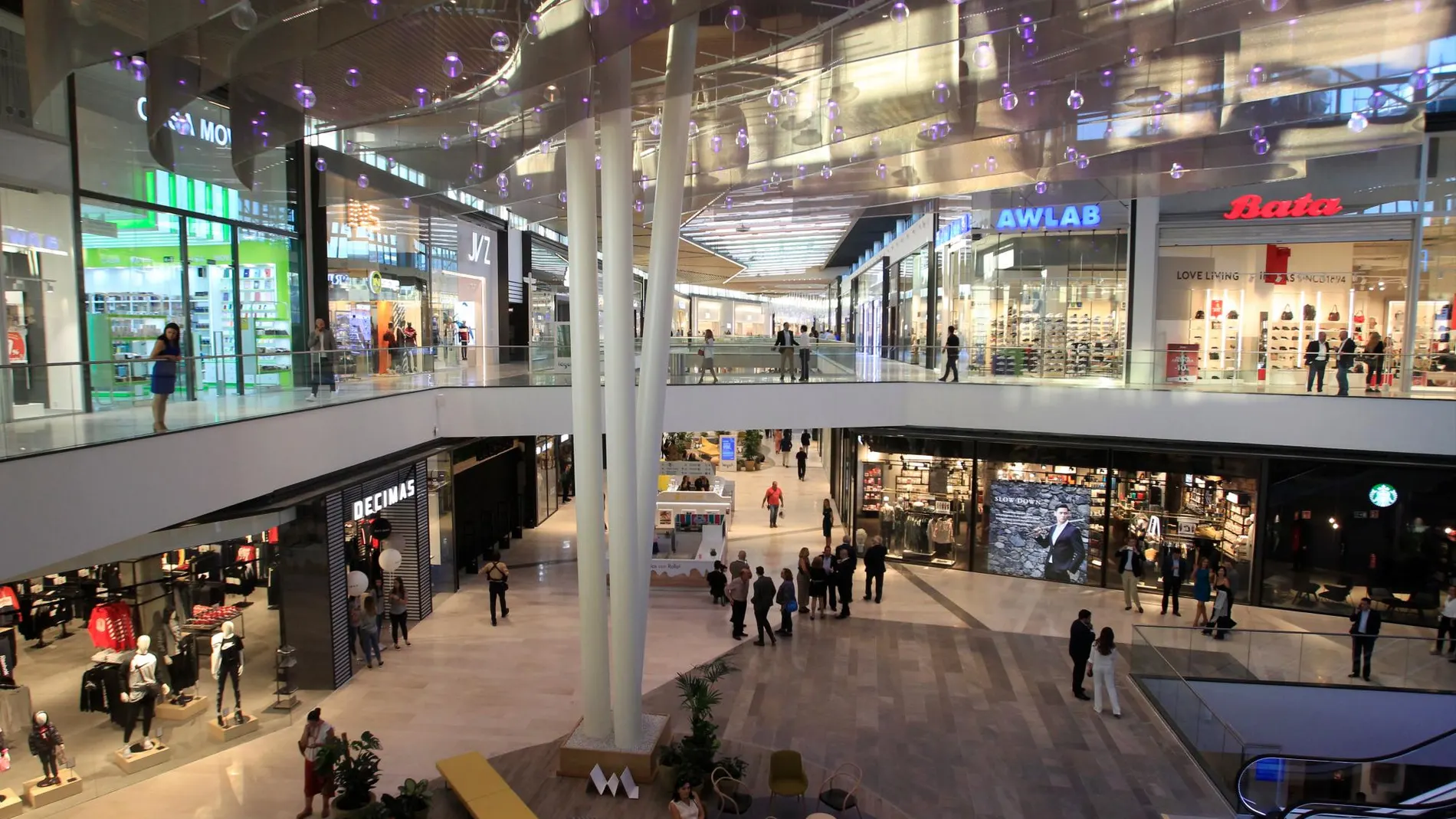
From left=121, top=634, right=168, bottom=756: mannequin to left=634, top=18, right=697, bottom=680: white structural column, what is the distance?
5700 millimetres

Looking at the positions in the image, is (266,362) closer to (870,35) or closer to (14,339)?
(14,339)

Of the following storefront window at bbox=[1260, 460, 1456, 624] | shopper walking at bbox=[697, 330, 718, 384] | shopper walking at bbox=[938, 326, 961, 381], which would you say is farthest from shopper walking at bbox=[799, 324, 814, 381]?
storefront window at bbox=[1260, 460, 1456, 624]

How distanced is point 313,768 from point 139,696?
112 inches

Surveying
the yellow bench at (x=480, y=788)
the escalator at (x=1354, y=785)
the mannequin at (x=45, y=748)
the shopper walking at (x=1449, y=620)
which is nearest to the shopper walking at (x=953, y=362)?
the shopper walking at (x=1449, y=620)

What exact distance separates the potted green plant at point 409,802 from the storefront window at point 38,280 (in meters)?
6.64

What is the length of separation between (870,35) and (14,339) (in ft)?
36.2

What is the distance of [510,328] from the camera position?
2853cm

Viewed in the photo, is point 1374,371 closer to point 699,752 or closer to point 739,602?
point 739,602

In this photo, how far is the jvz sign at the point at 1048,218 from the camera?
21.3 meters

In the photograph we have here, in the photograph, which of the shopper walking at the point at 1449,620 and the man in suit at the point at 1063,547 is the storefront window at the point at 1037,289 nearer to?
the man in suit at the point at 1063,547

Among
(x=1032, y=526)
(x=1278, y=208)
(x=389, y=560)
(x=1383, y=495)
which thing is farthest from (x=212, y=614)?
(x=1278, y=208)

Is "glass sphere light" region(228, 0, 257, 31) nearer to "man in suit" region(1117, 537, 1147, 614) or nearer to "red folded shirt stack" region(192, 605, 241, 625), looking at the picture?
"red folded shirt stack" region(192, 605, 241, 625)

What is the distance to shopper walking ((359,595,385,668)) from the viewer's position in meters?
13.2

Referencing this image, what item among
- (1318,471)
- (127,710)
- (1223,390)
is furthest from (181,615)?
(1318,471)
